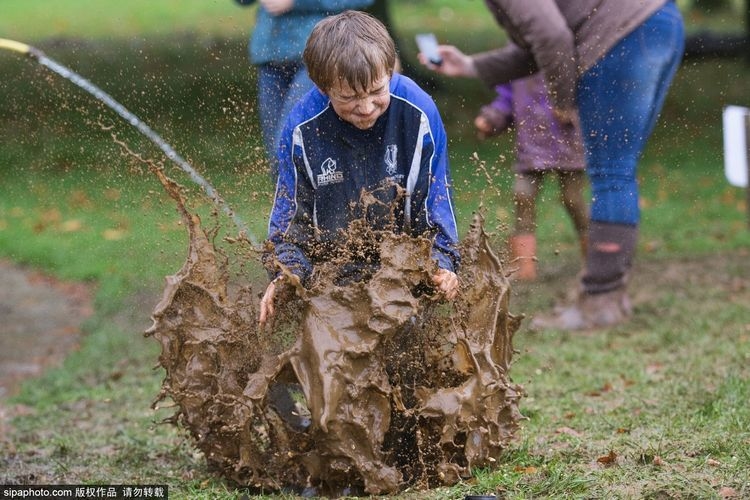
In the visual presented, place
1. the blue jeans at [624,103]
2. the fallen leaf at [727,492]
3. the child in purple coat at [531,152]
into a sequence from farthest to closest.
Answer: the child in purple coat at [531,152], the blue jeans at [624,103], the fallen leaf at [727,492]

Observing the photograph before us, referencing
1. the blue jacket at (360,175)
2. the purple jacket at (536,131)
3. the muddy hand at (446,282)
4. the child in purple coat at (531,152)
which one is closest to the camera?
the muddy hand at (446,282)

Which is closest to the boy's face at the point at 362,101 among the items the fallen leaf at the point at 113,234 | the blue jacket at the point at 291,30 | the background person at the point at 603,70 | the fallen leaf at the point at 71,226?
the blue jacket at the point at 291,30

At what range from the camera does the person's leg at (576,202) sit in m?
7.23

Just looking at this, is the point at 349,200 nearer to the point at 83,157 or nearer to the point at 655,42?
the point at 655,42

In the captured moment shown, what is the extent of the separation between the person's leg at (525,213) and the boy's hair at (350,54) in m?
3.65

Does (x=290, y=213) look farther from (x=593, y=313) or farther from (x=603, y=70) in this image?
(x=593, y=313)

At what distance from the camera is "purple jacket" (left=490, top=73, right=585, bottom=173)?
6441 millimetres

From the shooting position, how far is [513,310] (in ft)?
23.4

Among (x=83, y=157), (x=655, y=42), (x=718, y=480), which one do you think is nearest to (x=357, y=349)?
(x=718, y=480)

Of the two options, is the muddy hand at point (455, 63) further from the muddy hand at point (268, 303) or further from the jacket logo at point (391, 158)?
the muddy hand at point (268, 303)

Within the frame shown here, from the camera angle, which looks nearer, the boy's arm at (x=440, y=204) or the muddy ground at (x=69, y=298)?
the boy's arm at (x=440, y=204)

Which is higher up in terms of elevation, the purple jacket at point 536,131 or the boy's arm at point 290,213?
the purple jacket at point 536,131

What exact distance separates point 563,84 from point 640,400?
1720 millimetres

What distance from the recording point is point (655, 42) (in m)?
5.83
